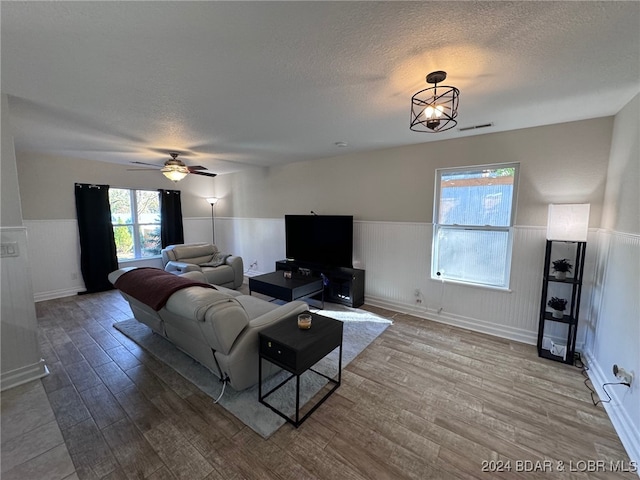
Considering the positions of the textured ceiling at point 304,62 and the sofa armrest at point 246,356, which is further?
the sofa armrest at point 246,356

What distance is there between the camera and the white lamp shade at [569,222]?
2.42 metres

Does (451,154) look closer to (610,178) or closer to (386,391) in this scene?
(610,178)

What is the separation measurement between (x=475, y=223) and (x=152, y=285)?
3787 millimetres

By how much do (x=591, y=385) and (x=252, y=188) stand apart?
591 centimetres

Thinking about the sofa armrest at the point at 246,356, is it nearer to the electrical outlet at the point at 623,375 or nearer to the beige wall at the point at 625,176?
the electrical outlet at the point at 623,375

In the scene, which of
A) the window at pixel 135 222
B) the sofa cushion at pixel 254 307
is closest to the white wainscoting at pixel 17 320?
the sofa cushion at pixel 254 307

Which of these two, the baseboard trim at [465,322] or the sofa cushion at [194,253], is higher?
the sofa cushion at [194,253]

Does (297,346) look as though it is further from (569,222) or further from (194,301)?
(569,222)

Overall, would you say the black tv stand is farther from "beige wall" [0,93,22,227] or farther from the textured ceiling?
"beige wall" [0,93,22,227]

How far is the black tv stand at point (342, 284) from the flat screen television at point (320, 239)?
18 centimetres

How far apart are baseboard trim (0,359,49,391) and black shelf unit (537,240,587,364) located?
503cm

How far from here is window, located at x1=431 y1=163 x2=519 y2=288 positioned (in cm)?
313

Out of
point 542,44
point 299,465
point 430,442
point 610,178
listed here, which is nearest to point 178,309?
point 299,465

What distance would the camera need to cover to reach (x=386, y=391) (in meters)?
2.19
